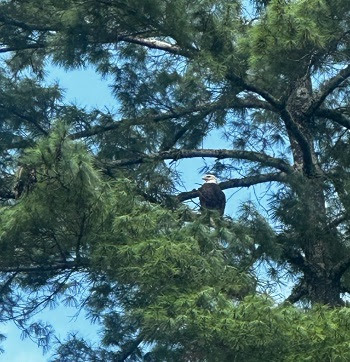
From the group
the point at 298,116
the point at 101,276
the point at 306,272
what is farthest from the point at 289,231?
the point at 101,276

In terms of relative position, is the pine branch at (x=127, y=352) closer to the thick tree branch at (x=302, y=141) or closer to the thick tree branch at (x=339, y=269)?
the thick tree branch at (x=339, y=269)

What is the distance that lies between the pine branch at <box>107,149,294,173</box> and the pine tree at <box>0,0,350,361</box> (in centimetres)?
2

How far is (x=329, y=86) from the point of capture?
13.4 meters

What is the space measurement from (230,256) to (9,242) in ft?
6.24

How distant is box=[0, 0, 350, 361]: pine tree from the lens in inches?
417

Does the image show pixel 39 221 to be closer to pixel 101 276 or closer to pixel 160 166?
pixel 101 276

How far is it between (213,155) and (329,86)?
1.50 meters

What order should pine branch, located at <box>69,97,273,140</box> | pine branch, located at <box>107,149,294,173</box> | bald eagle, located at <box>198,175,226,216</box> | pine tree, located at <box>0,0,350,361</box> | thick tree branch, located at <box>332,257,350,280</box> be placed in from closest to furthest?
pine tree, located at <box>0,0,350,361</box> < bald eagle, located at <box>198,175,226,216</box> < thick tree branch, located at <box>332,257,350,280</box> < pine branch, located at <box>69,97,273,140</box> < pine branch, located at <box>107,149,294,173</box>

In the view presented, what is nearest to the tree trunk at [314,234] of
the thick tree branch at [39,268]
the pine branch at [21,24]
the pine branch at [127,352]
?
the pine branch at [127,352]

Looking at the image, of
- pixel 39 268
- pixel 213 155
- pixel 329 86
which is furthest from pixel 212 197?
pixel 39 268

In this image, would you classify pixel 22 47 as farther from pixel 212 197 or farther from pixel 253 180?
pixel 253 180

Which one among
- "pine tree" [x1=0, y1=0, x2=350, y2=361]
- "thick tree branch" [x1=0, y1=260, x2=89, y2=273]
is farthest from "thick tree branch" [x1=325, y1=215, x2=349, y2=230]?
"thick tree branch" [x1=0, y1=260, x2=89, y2=273]

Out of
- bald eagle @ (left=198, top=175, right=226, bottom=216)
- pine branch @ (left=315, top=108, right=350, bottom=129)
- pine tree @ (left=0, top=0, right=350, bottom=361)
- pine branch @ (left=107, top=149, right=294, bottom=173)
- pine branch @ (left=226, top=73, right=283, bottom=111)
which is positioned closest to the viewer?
pine tree @ (left=0, top=0, right=350, bottom=361)

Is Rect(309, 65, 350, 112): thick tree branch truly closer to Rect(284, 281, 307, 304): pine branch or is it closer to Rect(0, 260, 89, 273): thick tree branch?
Rect(284, 281, 307, 304): pine branch
